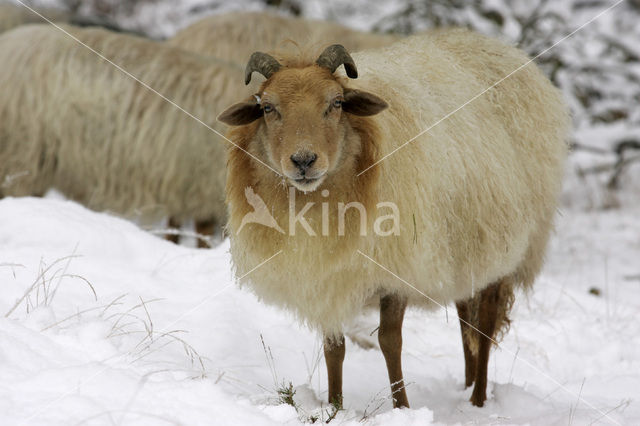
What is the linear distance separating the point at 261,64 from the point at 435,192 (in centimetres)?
103

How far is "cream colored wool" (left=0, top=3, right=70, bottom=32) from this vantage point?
804 centimetres

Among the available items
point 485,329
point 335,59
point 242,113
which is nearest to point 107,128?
point 242,113

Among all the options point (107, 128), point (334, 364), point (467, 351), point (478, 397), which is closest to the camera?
point (334, 364)

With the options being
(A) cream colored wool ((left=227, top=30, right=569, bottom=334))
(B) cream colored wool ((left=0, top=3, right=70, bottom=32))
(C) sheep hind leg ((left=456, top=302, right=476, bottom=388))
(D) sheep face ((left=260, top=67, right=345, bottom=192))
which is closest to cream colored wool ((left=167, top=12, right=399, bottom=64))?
(B) cream colored wool ((left=0, top=3, right=70, bottom=32))

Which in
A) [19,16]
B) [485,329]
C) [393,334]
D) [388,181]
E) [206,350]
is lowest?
[206,350]

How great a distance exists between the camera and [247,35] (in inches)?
297

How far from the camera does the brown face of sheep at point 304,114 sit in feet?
9.03

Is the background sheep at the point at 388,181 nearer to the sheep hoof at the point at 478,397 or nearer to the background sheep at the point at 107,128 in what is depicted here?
the sheep hoof at the point at 478,397

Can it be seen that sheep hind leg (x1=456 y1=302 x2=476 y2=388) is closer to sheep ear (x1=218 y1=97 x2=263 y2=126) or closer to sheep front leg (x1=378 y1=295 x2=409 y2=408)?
sheep front leg (x1=378 y1=295 x2=409 y2=408)

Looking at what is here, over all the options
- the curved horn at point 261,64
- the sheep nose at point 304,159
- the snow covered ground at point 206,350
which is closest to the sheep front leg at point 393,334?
the snow covered ground at point 206,350

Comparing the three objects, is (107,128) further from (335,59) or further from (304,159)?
(304,159)

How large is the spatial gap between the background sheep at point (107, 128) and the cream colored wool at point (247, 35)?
1.46 m

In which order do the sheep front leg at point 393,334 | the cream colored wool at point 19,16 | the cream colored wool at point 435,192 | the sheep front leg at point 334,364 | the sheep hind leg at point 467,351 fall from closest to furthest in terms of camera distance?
the cream colored wool at point 435,192
the sheep front leg at point 393,334
the sheep front leg at point 334,364
the sheep hind leg at point 467,351
the cream colored wool at point 19,16

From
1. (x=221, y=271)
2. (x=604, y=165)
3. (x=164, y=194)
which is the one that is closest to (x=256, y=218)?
(x=221, y=271)
